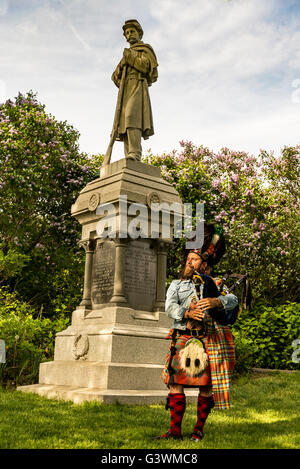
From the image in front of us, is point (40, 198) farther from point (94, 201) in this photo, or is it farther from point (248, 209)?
point (94, 201)

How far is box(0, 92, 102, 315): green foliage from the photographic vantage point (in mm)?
19234

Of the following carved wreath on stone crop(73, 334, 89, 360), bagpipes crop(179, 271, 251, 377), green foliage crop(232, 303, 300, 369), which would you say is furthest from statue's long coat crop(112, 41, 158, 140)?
bagpipes crop(179, 271, 251, 377)

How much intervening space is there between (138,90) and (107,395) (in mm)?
6823

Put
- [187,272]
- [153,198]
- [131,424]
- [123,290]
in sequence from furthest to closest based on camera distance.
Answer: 1. [153,198]
2. [123,290]
3. [131,424]
4. [187,272]

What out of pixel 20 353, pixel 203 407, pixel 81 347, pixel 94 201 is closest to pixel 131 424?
pixel 203 407

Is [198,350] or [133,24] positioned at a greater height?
[133,24]

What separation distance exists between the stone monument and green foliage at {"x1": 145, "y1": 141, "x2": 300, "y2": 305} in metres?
8.16

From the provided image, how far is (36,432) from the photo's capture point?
214 inches

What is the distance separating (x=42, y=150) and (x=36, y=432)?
53.6 ft

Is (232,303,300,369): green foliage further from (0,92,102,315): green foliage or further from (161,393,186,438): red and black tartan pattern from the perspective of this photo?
(0,92,102,315): green foliage

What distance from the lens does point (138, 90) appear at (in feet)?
36.9

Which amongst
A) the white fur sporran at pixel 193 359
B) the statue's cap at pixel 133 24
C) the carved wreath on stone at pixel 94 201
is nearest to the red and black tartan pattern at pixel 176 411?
the white fur sporran at pixel 193 359
